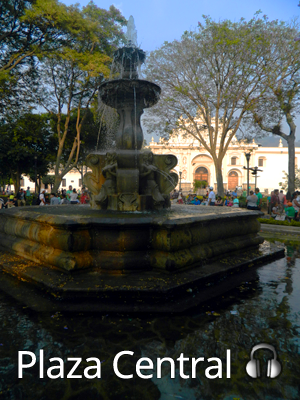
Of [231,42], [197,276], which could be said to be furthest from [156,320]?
[231,42]

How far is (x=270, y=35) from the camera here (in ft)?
49.1

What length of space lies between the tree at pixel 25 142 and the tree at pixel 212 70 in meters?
8.45

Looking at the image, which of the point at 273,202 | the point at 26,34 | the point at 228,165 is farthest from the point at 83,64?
the point at 228,165

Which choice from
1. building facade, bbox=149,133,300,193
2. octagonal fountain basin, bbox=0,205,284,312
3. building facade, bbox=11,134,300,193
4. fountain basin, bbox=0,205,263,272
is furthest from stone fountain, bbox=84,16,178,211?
building facade, bbox=149,133,300,193

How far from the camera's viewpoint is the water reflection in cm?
174

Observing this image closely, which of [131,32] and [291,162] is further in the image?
[291,162]

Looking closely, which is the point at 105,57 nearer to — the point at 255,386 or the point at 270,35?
the point at 270,35

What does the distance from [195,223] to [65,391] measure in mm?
2462

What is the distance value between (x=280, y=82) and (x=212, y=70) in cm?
384

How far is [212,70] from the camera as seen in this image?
16.5 m

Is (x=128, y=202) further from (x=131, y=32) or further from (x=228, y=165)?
(x=228, y=165)

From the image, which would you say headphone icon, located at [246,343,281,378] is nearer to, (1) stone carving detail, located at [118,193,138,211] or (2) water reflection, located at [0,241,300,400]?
(2) water reflection, located at [0,241,300,400]

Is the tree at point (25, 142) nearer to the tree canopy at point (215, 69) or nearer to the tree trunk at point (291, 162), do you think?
the tree canopy at point (215, 69)

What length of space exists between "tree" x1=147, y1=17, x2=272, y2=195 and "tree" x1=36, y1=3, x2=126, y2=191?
10.1 ft
